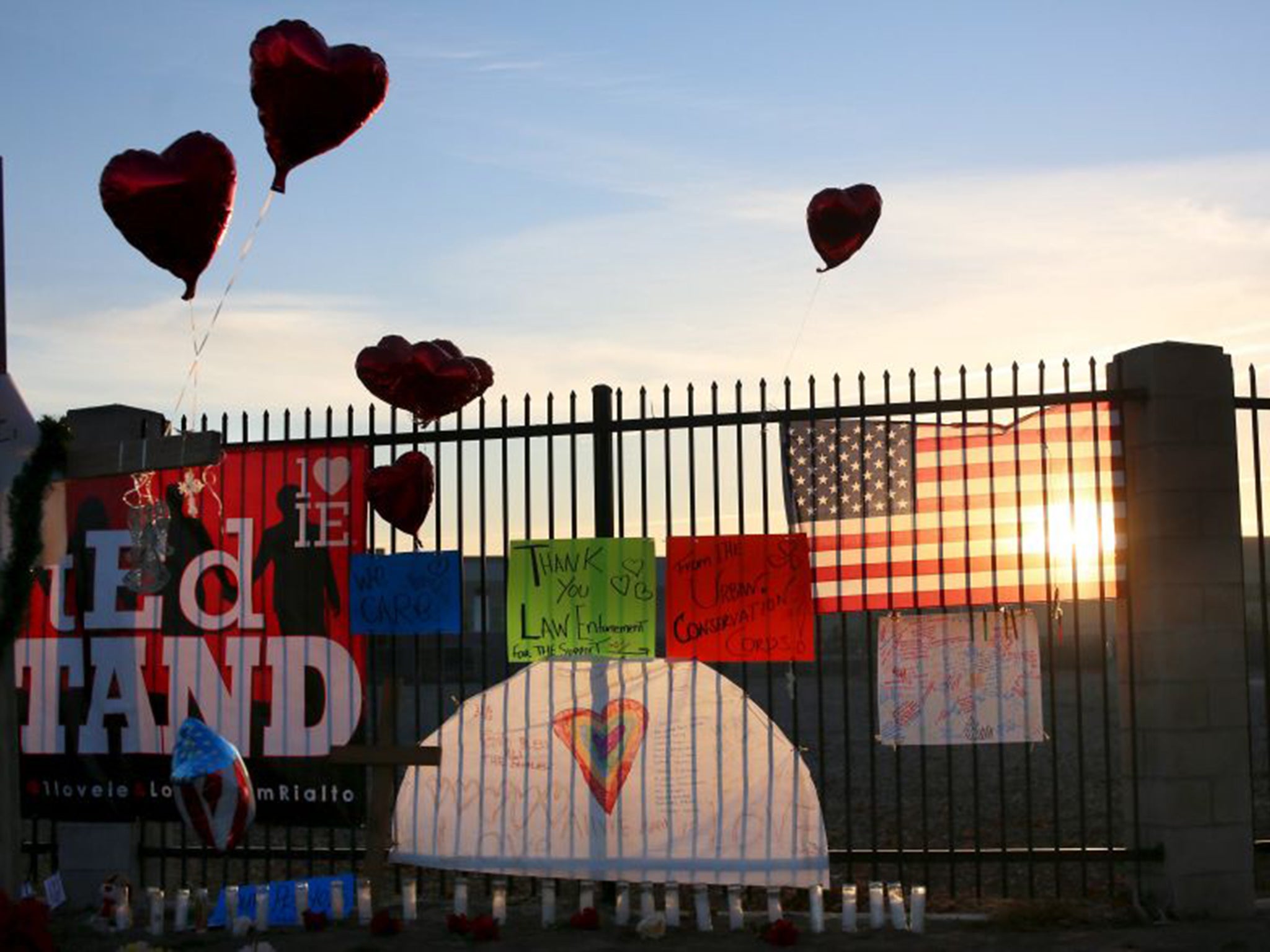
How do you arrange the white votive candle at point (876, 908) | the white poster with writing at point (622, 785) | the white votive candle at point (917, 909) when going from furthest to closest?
the white poster with writing at point (622, 785), the white votive candle at point (876, 908), the white votive candle at point (917, 909)

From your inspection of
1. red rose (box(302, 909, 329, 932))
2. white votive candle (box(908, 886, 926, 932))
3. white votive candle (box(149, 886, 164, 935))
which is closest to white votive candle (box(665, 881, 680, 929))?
white votive candle (box(908, 886, 926, 932))

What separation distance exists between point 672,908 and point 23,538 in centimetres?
399

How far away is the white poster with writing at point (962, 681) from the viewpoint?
942 centimetres

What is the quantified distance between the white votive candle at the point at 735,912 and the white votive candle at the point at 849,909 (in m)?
0.56

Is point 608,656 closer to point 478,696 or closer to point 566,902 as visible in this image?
point 478,696

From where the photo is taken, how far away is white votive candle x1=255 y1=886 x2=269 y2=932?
9234 mm

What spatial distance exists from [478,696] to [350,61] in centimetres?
394

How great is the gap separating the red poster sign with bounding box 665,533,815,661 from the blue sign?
4.44ft

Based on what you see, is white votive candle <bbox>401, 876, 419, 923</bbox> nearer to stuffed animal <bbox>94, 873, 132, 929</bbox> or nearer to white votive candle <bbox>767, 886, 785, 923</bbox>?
stuffed animal <bbox>94, 873, 132, 929</bbox>

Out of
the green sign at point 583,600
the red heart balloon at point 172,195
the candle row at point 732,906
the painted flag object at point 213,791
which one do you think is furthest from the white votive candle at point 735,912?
the red heart balloon at point 172,195

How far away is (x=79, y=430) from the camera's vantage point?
36.0ft

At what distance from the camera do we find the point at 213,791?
24.5ft

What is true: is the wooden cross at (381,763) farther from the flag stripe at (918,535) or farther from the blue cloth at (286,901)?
the flag stripe at (918,535)

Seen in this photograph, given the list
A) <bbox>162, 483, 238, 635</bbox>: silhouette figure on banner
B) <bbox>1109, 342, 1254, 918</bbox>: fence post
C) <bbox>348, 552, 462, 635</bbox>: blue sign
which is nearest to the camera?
<bbox>1109, 342, 1254, 918</bbox>: fence post
